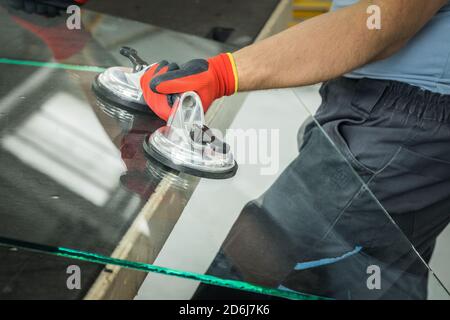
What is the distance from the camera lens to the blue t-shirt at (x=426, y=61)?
4.27 ft

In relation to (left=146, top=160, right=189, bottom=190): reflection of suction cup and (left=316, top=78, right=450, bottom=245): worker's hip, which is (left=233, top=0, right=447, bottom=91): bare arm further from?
(left=146, top=160, right=189, bottom=190): reflection of suction cup

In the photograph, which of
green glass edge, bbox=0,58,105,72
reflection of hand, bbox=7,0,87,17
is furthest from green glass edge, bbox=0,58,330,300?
reflection of hand, bbox=7,0,87,17

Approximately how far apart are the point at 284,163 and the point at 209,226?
1.14 ft

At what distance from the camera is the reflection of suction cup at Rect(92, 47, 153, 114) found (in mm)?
1450

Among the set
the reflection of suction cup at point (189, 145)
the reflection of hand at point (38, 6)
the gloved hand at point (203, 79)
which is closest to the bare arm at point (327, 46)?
the gloved hand at point (203, 79)

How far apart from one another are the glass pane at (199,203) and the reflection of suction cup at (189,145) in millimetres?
23

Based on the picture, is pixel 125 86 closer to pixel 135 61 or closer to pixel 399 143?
pixel 135 61

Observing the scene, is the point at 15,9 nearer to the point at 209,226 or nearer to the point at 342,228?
the point at 209,226

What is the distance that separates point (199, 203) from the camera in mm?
1195

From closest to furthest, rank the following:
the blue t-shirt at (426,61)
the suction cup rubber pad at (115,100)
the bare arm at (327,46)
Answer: the bare arm at (327,46) < the blue t-shirt at (426,61) < the suction cup rubber pad at (115,100)

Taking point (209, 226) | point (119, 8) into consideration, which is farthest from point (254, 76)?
point (119, 8)

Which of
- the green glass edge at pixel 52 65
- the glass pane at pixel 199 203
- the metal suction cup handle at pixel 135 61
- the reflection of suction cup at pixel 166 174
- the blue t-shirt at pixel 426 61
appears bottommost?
the glass pane at pixel 199 203

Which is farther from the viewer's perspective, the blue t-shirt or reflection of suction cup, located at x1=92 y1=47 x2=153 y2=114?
reflection of suction cup, located at x1=92 y1=47 x2=153 y2=114

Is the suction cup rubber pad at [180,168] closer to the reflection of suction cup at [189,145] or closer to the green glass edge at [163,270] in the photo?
the reflection of suction cup at [189,145]
